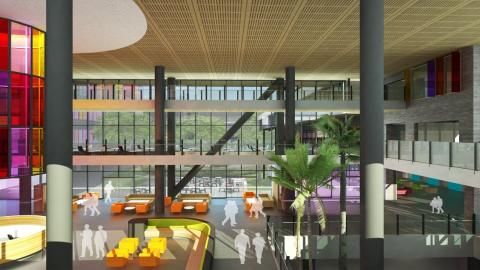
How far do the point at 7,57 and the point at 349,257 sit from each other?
15.3m

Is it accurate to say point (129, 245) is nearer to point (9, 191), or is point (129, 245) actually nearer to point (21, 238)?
point (21, 238)

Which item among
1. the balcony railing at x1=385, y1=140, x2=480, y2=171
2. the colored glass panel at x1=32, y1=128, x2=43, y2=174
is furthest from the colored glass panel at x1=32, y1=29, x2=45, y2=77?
the balcony railing at x1=385, y1=140, x2=480, y2=171

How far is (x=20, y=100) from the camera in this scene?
13.8 m

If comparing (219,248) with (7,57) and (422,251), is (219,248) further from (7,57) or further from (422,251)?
(7,57)

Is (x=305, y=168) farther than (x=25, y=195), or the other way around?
(x=25, y=195)

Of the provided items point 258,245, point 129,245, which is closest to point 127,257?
point 129,245

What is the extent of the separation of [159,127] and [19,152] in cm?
1292

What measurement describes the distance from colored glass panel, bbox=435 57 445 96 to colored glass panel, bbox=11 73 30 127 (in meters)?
20.2

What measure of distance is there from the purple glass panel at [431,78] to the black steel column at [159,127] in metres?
16.2

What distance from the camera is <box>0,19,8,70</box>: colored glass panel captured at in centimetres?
1307

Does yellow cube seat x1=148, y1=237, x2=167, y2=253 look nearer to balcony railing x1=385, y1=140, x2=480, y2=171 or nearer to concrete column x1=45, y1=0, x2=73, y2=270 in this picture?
concrete column x1=45, y1=0, x2=73, y2=270

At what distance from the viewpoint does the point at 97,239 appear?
52.3ft

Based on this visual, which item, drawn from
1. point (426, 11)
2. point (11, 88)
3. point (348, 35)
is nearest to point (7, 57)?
point (11, 88)

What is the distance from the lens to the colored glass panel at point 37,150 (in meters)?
14.1
